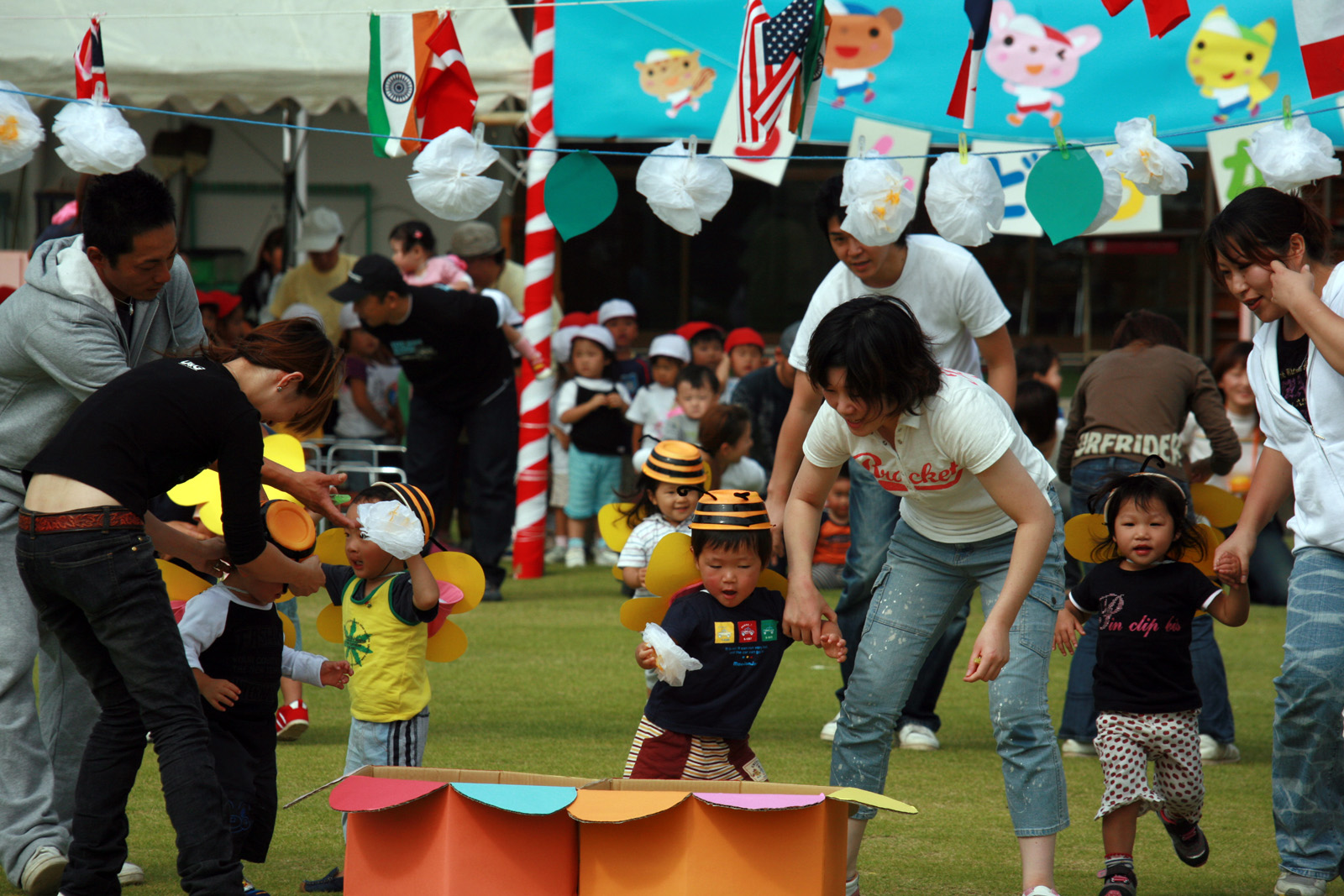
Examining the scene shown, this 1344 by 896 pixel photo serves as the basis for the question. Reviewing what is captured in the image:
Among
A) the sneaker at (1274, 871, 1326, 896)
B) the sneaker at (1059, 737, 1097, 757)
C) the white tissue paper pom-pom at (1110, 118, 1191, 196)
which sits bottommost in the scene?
the sneaker at (1274, 871, 1326, 896)

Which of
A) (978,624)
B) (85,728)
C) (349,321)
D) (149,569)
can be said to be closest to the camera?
(149,569)

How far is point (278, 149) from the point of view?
1239 centimetres

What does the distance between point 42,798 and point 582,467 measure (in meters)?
6.74

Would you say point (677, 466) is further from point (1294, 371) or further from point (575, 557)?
point (575, 557)

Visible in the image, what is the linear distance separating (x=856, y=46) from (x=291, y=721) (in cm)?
554

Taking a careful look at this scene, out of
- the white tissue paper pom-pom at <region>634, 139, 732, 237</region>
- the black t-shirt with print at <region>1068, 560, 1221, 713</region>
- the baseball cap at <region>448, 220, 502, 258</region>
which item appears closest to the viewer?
the black t-shirt with print at <region>1068, 560, 1221, 713</region>

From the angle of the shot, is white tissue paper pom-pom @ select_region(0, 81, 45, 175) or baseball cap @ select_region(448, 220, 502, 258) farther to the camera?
baseball cap @ select_region(448, 220, 502, 258)

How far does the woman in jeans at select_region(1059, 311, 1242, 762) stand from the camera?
17.4 feet

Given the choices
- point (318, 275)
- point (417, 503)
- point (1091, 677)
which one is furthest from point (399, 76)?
point (318, 275)

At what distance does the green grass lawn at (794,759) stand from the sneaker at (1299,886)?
0.31 feet

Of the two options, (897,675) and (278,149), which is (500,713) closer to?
(897,675)

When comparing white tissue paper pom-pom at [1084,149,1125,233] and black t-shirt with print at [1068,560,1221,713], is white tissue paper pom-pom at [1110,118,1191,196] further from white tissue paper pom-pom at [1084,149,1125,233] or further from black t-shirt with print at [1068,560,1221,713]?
black t-shirt with print at [1068,560,1221,713]

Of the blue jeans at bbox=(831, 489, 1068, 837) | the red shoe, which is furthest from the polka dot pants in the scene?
the red shoe

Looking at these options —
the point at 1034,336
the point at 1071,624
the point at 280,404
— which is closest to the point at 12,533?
the point at 280,404
